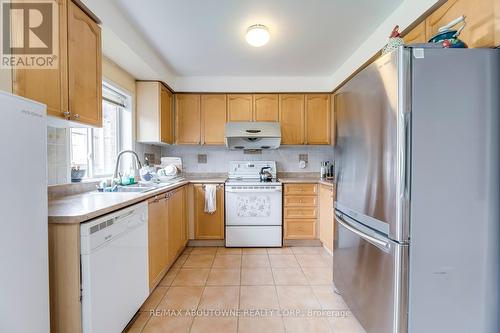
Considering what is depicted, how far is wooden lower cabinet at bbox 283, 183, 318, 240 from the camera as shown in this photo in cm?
325

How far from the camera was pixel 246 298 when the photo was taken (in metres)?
2.02

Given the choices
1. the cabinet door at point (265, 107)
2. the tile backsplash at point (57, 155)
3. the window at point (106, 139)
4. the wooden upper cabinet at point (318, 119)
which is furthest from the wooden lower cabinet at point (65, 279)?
the wooden upper cabinet at point (318, 119)

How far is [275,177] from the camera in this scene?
3.71 m

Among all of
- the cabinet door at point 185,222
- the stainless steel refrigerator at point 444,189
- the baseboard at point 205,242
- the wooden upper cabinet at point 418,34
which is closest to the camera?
the stainless steel refrigerator at point 444,189

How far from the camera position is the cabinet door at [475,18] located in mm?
1190

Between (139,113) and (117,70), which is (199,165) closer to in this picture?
(139,113)

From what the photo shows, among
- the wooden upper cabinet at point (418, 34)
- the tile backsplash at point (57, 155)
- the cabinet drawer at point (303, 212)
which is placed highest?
the wooden upper cabinet at point (418, 34)

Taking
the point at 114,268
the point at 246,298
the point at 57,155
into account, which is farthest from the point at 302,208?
the point at 57,155

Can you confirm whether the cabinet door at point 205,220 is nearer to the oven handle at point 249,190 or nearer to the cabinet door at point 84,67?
the oven handle at point 249,190

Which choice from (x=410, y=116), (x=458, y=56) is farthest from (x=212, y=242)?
(x=458, y=56)

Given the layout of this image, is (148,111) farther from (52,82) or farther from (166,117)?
(52,82)

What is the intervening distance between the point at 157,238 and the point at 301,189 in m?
1.96

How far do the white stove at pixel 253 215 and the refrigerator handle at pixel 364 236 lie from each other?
1.39m

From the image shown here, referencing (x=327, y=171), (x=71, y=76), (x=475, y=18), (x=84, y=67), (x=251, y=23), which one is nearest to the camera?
(x=475, y=18)
